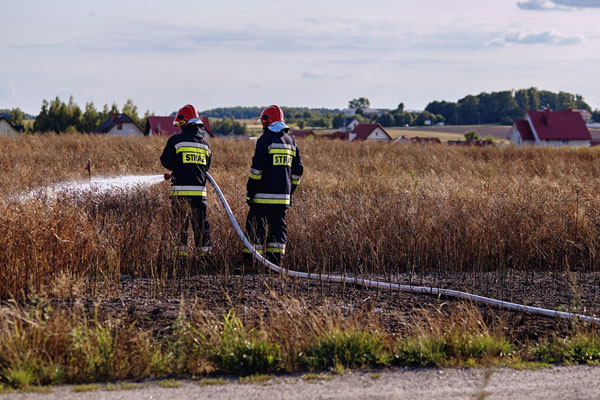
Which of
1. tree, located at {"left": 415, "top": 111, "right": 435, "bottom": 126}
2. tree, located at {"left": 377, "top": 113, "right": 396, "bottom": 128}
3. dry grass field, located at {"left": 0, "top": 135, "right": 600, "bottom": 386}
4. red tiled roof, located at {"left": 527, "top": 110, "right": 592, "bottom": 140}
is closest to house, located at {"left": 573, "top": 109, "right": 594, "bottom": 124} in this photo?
tree, located at {"left": 415, "top": 111, "right": 435, "bottom": 126}

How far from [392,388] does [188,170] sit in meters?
4.99

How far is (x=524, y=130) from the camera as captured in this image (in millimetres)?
72625

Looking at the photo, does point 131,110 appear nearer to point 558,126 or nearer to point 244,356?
point 558,126

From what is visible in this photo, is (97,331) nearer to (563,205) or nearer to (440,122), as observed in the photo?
(563,205)

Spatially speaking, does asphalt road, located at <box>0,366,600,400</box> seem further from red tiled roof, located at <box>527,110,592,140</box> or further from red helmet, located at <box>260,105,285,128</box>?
red tiled roof, located at <box>527,110,592,140</box>

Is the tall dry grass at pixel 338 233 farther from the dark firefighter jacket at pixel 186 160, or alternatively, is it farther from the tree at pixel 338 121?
the tree at pixel 338 121

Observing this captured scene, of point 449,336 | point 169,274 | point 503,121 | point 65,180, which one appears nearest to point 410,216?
point 169,274

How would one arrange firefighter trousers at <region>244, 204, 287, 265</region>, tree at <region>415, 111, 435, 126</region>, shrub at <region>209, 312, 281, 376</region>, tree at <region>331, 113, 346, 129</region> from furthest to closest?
tree at <region>331, 113, 346, 129</region> → tree at <region>415, 111, 435, 126</region> → firefighter trousers at <region>244, 204, 287, 265</region> → shrub at <region>209, 312, 281, 376</region>

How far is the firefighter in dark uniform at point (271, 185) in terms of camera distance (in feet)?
25.8

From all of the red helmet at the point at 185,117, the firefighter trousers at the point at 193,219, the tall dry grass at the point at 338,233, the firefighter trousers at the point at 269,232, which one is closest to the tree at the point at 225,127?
the tall dry grass at the point at 338,233

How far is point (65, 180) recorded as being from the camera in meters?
14.4

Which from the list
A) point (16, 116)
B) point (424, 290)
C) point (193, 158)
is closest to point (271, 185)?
point (193, 158)

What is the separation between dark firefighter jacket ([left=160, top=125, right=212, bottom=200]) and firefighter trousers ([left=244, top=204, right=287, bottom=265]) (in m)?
0.93

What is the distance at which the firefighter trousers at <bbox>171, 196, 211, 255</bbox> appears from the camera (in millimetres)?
8125
